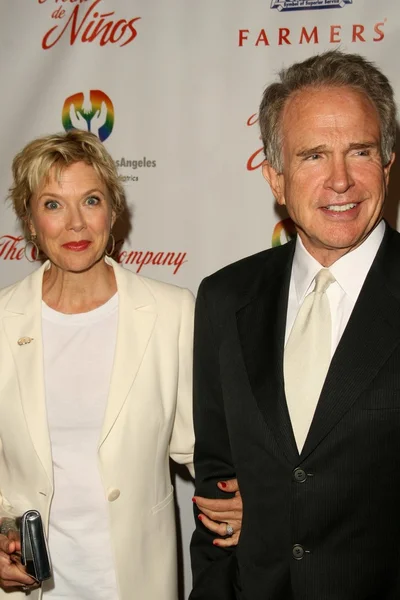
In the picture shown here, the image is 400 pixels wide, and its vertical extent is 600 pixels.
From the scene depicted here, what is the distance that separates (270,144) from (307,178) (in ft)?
0.71

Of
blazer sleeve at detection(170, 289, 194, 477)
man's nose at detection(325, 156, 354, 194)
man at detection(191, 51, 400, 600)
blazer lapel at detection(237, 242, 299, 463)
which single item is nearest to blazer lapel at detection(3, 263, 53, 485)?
blazer sleeve at detection(170, 289, 194, 477)

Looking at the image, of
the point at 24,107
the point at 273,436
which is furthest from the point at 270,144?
the point at 24,107

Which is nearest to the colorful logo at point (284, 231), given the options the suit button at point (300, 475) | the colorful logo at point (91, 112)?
the colorful logo at point (91, 112)

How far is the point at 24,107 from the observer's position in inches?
135

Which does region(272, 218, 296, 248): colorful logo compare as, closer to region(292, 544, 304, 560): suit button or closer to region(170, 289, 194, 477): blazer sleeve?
region(170, 289, 194, 477): blazer sleeve

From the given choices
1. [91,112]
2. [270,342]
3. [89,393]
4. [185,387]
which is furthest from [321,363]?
[91,112]

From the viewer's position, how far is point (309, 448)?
1824mm

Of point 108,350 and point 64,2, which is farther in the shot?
point 64,2

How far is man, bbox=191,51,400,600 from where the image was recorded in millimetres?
1805

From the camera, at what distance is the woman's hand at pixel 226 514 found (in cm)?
218

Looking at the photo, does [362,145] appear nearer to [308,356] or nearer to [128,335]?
[308,356]

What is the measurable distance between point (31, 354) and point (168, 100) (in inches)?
55.9

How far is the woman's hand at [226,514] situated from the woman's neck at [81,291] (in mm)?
726

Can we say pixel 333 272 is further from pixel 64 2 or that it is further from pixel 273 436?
pixel 64 2
